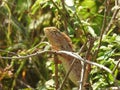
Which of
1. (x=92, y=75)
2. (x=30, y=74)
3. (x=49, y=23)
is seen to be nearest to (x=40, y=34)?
(x=49, y=23)

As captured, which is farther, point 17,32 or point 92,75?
point 17,32

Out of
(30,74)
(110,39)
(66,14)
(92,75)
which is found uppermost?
(66,14)

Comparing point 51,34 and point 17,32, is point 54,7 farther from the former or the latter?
point 17,32

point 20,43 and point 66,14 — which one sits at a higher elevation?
point 66,14

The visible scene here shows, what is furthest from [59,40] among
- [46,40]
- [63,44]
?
[46,40]

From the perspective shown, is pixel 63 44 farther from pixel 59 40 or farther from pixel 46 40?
pixel 46 40

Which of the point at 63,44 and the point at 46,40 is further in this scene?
the point at 46,40

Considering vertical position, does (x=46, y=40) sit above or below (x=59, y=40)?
below

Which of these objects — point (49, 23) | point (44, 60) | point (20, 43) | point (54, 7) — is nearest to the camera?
point (54, 7)
